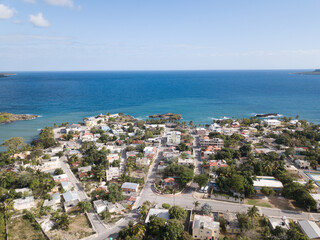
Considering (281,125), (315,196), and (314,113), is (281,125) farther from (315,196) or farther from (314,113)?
(315,196)

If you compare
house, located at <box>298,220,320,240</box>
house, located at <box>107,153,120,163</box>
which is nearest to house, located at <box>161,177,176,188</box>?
house, located at <box>107,153,120,163</box>

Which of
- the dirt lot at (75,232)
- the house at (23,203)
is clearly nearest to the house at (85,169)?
the house at (23,203)

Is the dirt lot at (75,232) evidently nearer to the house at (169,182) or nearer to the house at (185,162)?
the house at (169,182)

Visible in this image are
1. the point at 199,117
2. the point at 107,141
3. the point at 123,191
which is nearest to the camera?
the point at 123,191

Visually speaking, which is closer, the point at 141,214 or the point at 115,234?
the point at 115,234

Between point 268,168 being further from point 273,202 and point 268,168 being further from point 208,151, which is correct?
point 208,151

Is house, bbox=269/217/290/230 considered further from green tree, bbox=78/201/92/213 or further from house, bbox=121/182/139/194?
green tree, bbox=78/201/92/213

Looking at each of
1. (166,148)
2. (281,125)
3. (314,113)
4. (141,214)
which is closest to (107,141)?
(166,148)
